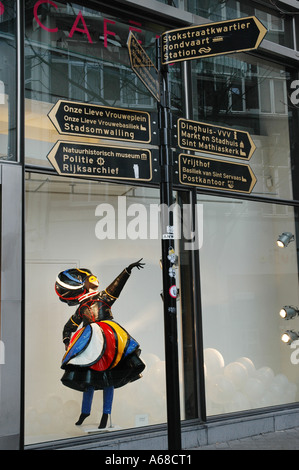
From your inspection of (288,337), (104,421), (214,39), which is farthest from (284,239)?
(214,39)

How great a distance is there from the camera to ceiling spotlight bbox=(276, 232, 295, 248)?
359 inches

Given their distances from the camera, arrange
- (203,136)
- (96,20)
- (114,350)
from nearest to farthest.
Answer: (203,136), (114,350), (96,20)

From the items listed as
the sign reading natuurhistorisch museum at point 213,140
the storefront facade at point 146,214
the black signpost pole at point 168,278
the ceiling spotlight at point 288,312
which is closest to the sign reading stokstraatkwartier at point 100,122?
the storefront facade at point 146,214

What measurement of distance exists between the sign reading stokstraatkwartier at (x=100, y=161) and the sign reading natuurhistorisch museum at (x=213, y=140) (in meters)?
0.40

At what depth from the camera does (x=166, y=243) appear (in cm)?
454

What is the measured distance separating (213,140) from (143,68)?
1.01m

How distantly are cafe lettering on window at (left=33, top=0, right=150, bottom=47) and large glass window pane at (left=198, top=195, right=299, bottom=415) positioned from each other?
269 cm

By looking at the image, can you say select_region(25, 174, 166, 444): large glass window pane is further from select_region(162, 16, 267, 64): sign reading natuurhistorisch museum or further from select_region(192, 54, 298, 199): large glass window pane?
select_region(162, 16, 267, 64): sign reading natuurhistorisch museum

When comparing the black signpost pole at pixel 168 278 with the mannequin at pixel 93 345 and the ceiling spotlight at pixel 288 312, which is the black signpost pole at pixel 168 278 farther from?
the ceiling spotlight at pixel 288 312
